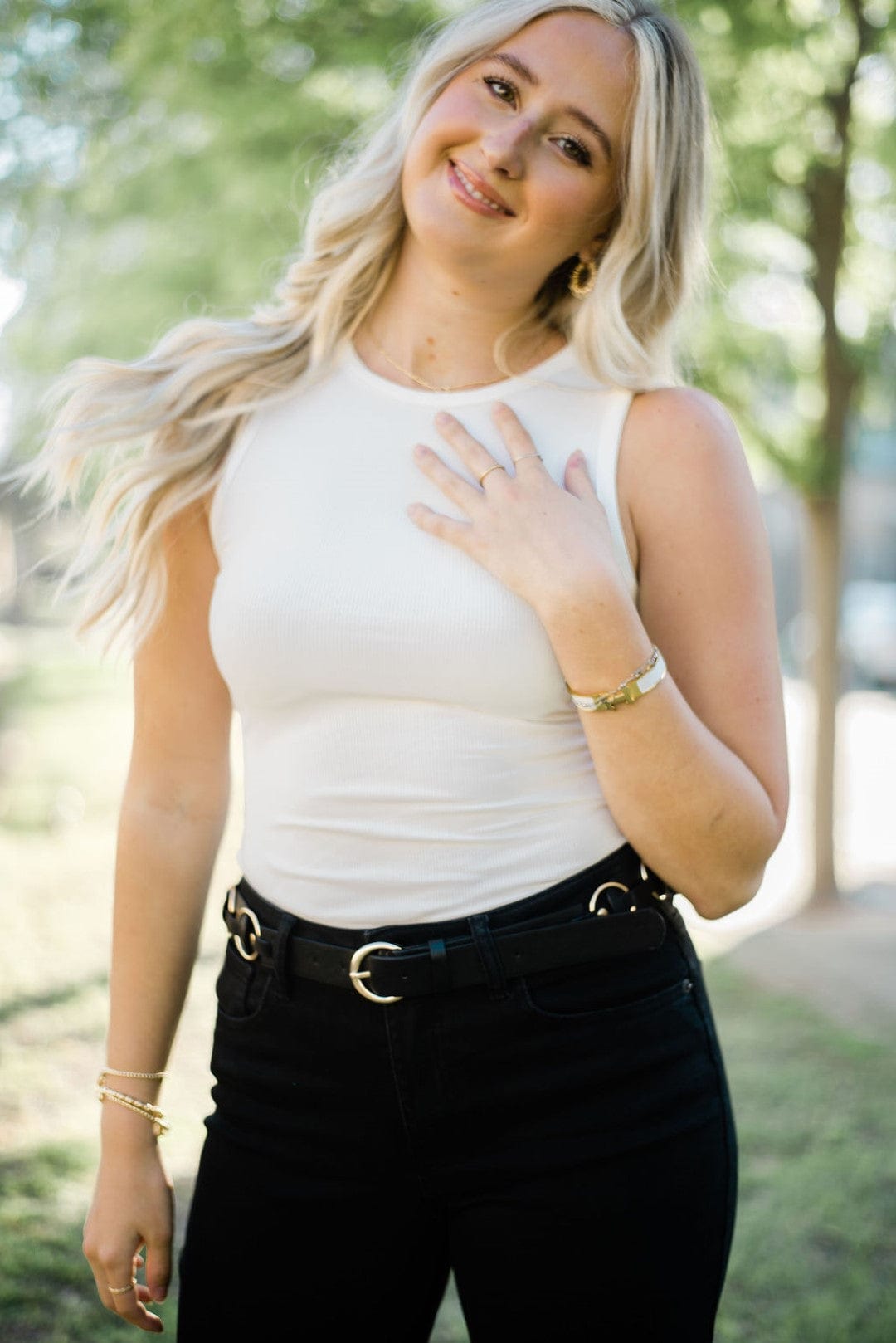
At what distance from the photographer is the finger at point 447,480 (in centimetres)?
172

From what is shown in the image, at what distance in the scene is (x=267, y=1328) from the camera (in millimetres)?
1710

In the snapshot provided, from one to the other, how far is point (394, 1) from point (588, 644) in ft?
17.4

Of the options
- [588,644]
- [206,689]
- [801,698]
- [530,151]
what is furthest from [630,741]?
[801,698]

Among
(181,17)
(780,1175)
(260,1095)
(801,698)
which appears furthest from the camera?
(801,698)

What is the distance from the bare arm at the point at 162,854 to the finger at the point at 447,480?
1.22 feet

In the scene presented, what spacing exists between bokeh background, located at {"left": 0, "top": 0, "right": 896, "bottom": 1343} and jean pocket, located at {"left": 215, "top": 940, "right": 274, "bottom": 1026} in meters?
1.68

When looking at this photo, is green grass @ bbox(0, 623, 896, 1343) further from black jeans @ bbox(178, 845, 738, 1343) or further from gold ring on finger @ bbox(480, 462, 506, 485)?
gold ring on finger @ bbox(480, 462, 506, 485)

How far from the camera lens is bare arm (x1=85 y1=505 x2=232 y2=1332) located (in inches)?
72.2

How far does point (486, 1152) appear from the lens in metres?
1.62

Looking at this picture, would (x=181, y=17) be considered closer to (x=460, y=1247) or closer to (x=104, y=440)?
(x=104, y=440)

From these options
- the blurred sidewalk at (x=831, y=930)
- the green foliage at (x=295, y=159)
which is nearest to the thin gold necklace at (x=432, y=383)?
the blurred sidewalk at (x=831, y=930)

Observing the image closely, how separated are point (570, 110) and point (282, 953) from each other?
125cm

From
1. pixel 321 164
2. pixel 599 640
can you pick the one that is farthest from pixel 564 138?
pixel 321 164

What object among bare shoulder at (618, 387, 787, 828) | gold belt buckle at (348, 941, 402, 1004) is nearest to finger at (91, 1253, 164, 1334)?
gold belt buckle at (348, 941, 402, 1004)
